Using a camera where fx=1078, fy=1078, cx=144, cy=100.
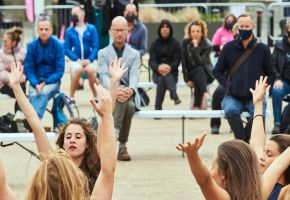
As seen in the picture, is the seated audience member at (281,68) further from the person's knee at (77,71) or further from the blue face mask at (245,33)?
the person's knee at (77,71)

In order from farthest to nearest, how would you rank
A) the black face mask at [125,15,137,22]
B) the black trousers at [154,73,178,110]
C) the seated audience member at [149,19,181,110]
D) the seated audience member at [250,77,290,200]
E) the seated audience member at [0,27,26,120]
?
the black face mask at [125,15,137,22] → the black trousers at [154,73,178,110] → the seated audience member at [149,19,181,110] → the seated audience member at [0,27,26,120] → the seated audience member at [250,77,290,200]

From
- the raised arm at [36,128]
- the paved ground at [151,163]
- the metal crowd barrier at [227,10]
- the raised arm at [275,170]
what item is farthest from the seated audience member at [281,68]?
the raised arm at [275,170]

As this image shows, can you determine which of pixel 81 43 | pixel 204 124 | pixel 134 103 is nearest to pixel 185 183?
pixel 134 103

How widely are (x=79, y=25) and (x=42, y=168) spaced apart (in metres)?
12.1

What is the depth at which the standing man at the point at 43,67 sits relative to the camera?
574 inches

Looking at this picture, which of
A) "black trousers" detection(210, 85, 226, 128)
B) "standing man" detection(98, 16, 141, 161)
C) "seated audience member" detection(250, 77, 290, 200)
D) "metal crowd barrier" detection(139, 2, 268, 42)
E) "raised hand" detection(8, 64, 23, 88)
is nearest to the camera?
"seated audience member" detection(250, 77, 290, 200)

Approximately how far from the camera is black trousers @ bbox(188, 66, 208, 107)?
53.9 ft

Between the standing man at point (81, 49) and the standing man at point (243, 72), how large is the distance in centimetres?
386

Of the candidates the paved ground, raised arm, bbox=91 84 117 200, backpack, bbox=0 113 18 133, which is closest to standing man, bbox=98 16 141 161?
the paved ground

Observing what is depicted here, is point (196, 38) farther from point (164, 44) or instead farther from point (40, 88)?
point (40, 88)

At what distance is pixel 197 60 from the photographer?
1638 centimetres

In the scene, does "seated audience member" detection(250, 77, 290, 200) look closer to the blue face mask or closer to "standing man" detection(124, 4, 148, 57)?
the blue face mask

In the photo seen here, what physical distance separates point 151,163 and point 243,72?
1.57 metres

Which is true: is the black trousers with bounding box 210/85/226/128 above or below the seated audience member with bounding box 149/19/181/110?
below
